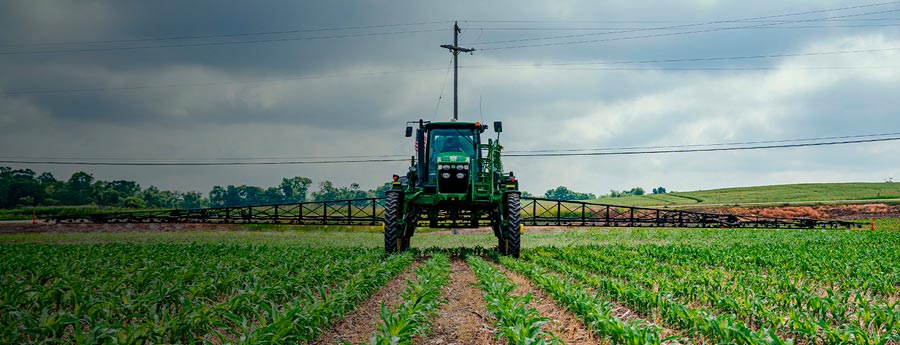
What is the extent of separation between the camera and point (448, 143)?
16359mm

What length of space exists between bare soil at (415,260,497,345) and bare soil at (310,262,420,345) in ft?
2.56

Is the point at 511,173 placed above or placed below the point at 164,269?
above

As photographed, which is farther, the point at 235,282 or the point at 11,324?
the point at 235,282

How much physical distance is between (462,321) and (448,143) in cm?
937

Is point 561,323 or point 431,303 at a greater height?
point 431,303

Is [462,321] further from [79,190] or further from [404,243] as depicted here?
[79,190]

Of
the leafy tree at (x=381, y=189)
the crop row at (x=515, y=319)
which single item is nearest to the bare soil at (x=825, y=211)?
the leafy tree at (x=381, y=189)

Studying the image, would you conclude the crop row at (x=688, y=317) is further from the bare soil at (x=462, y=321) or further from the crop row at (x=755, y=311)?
the bare soil at (x=462, y=321)

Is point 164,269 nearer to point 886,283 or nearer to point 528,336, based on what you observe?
point 528,336

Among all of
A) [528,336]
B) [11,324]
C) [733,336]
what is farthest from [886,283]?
[11,324]

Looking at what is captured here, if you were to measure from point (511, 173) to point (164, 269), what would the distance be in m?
9.80

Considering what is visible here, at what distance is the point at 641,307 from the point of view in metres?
7.97

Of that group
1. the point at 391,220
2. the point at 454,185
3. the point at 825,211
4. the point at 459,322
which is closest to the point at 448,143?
the point at 454,185

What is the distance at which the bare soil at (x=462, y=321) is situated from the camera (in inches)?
253
